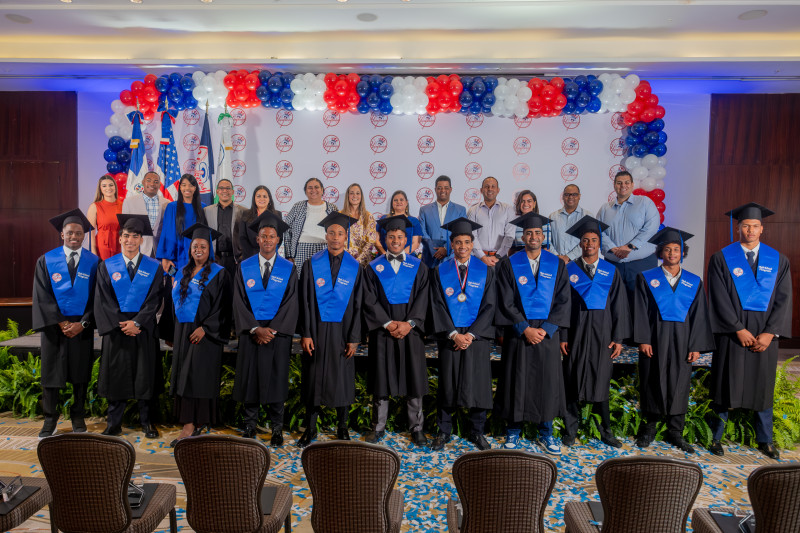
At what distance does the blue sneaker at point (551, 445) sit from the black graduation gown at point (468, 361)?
504 mm

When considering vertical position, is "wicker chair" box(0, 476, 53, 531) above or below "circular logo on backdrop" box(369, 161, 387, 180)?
below

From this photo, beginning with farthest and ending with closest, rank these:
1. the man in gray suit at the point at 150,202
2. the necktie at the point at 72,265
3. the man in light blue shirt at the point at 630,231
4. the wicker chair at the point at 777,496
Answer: the man in gray suit at the point at 150,202 < the man in light blue shirt at the point at 630,231 < the necktie at the point at 72,265 < the wicker chair at the point at 777,496

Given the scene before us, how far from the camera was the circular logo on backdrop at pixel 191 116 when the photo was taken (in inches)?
274

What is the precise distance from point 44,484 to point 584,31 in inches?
245

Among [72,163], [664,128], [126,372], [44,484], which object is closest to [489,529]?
[44,484]

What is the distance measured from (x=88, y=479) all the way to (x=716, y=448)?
4.22 metres

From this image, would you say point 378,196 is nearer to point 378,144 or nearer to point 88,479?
A: point 378,144

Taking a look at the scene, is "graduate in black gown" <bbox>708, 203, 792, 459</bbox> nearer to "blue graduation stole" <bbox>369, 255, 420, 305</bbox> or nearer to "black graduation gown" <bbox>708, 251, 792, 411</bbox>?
"black graduation gown" <bbox>708, 251, 792, 411</bbox>

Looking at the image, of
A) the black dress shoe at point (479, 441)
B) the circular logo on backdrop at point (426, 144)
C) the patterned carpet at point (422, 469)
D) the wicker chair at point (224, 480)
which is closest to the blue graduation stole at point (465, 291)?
the black dress shoe at point (479, 441)

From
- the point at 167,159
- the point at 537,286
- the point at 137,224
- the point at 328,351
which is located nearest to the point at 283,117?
the point at 167,159

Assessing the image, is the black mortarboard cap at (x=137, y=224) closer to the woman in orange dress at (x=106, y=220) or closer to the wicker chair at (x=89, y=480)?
the woman in orange dress at (x=106, y=220)

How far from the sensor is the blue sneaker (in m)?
4.12

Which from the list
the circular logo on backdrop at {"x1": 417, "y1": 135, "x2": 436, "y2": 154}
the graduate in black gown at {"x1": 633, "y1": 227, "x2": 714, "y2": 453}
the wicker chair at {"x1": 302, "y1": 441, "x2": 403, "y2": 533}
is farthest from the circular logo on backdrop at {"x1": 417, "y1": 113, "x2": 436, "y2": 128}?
the wicker chair at {"x1": 302, "y1": 441, "x2": 403, "y2": 533}

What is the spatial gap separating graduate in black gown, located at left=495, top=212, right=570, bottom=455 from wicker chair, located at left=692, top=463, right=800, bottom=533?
2.03m
